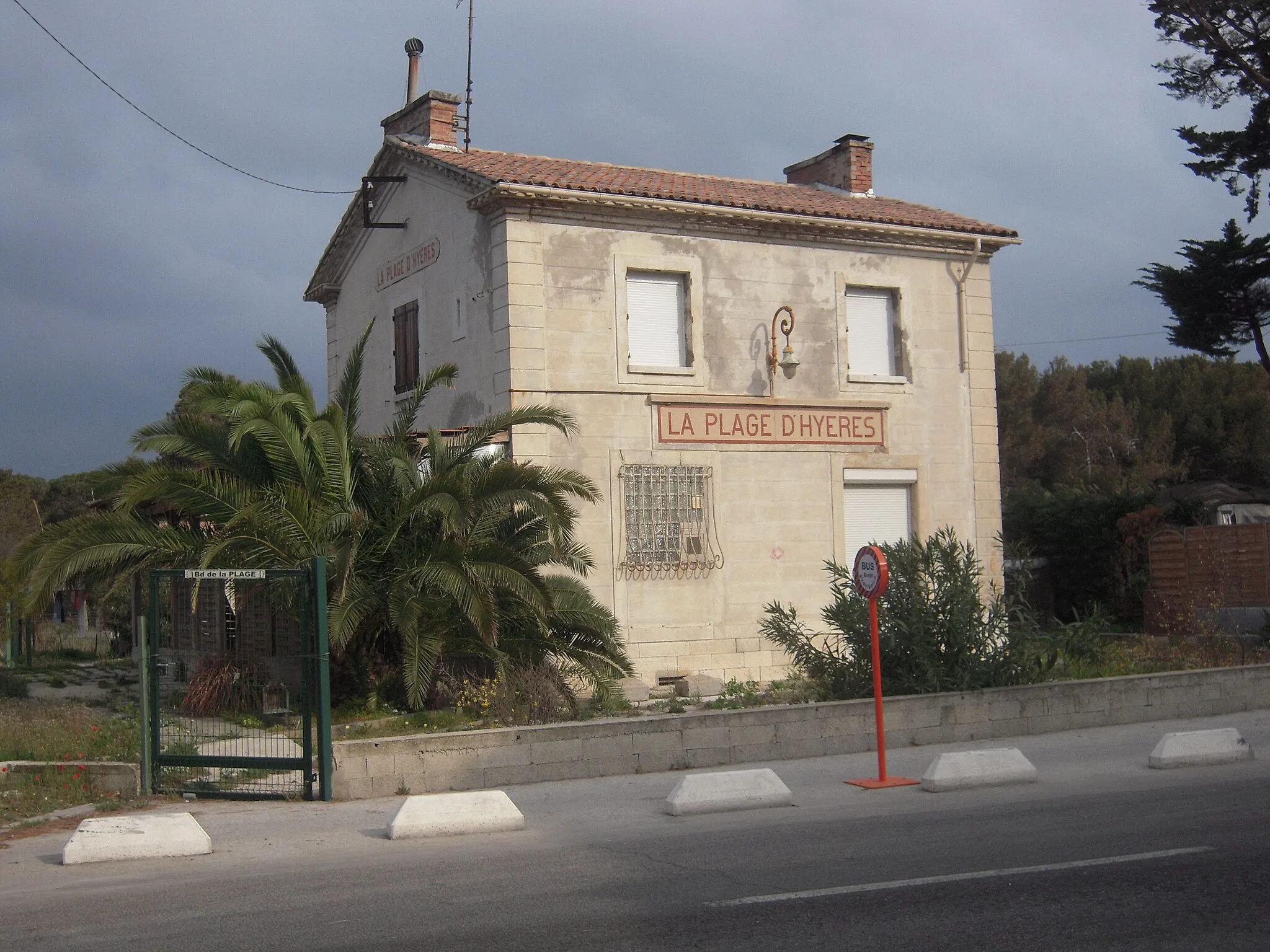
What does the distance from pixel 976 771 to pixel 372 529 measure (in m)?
7.35

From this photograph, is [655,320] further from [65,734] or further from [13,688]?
[13,688]

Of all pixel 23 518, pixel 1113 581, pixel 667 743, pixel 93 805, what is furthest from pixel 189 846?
pixel 23 518

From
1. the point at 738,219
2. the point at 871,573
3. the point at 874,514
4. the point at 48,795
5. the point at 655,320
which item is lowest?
the point at 48,795

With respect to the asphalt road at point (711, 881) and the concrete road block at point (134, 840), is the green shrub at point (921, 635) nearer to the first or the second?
the asphalt road at point (711, 881)

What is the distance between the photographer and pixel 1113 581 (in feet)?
91.6

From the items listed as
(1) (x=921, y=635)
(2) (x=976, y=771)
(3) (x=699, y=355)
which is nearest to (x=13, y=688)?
(3) (x=699, y=355)

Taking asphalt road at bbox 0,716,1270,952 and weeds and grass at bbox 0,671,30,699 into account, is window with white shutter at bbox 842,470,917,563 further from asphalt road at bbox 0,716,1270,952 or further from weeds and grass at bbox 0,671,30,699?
weeds and grass at bbox 0,671,30,699

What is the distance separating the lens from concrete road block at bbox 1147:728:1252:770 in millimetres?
11820

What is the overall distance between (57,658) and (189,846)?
67.3 ft

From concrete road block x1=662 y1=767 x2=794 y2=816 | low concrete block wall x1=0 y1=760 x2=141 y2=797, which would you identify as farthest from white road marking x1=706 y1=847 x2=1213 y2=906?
low concrete block wall x1=0 y1=760 x2=141 y2=797

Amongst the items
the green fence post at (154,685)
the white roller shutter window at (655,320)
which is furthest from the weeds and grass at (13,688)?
the white roller shutter window at (655,320)

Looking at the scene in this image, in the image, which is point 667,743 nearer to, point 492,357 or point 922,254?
point 492,357

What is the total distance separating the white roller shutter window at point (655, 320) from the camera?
62.1ft

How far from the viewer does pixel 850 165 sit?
77.2ft
